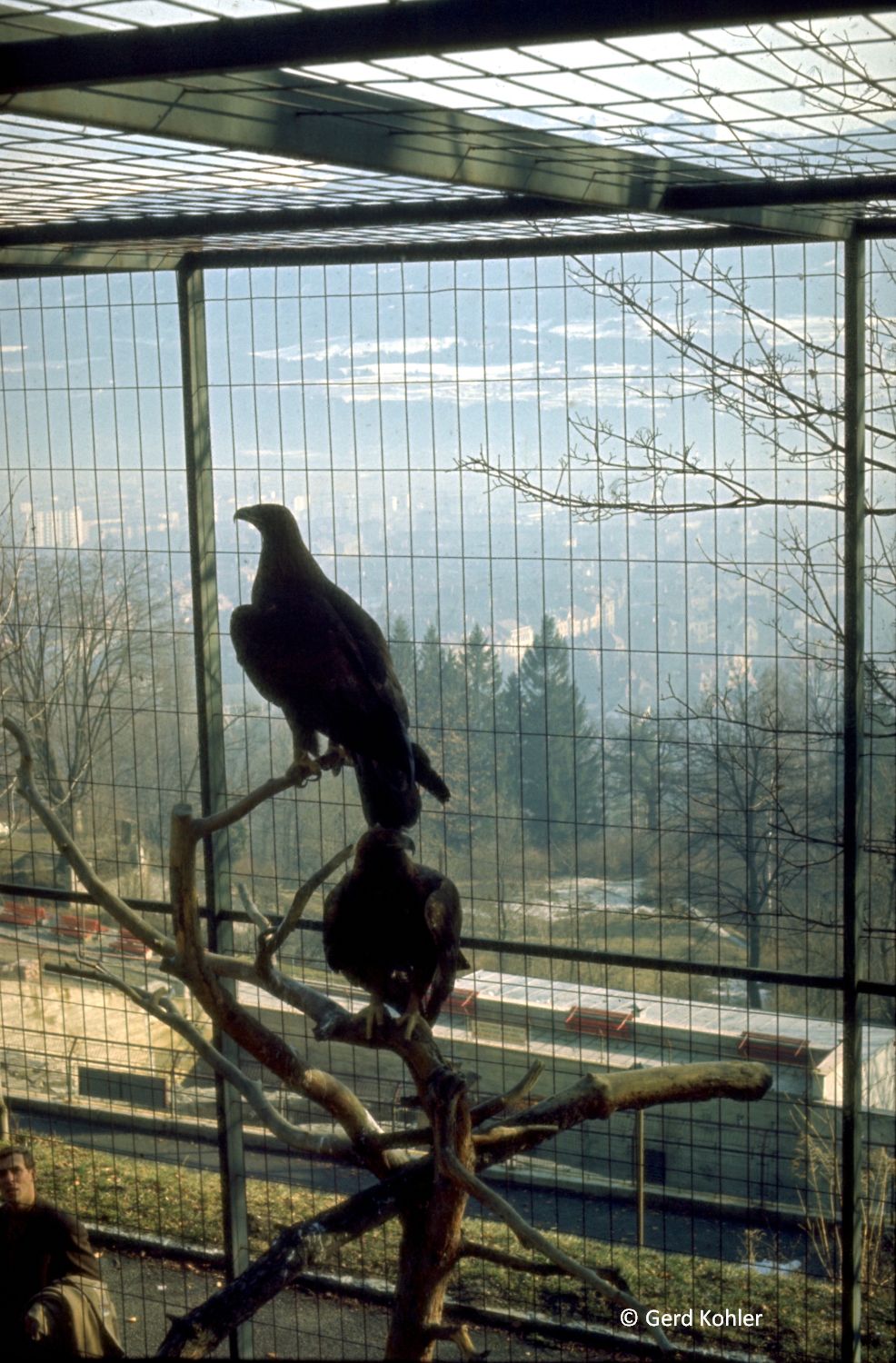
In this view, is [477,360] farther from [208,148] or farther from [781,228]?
[208,148]

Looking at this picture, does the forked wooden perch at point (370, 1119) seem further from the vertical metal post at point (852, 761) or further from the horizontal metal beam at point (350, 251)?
the horizontal metal beam at point (350, 251)

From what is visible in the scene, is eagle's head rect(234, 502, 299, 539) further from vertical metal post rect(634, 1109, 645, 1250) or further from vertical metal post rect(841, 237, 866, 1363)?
vertical metal post rect(634, 1109, 645, 1250)

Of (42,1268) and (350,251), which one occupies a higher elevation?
(350,251)

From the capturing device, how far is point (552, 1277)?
473 centimetres

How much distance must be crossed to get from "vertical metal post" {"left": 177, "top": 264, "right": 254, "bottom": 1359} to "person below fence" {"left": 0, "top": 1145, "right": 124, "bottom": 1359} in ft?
2.41

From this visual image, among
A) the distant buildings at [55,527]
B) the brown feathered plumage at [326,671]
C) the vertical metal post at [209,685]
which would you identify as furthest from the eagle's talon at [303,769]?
the distant buildings at [55,527]

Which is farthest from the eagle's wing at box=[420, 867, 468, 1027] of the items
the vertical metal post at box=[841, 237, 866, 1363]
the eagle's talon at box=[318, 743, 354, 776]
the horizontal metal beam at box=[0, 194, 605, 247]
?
the horizontal metal beam at box=[0, 194, 605, 247]

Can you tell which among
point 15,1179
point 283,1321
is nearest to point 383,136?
point 15,1179

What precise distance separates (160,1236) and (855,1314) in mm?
2302

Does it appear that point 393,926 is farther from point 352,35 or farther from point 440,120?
point 352,35

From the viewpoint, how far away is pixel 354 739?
2.82m

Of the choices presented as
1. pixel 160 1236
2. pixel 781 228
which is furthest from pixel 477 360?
pixel 160 1236

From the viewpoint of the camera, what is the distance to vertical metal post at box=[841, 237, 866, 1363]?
319 centimetres

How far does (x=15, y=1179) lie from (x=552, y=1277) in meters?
2.23
